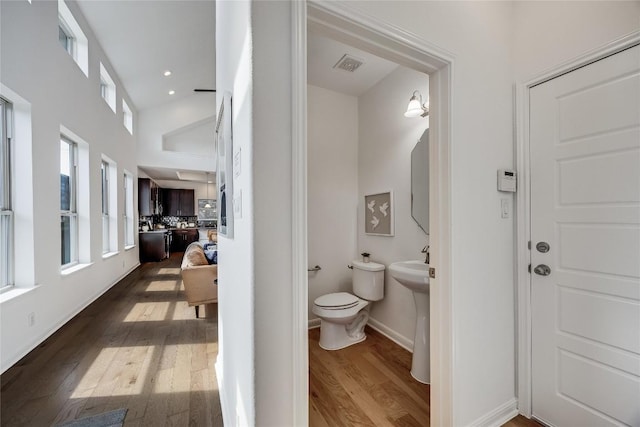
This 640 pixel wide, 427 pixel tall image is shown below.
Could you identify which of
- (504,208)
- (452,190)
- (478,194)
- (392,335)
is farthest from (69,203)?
(504,208)

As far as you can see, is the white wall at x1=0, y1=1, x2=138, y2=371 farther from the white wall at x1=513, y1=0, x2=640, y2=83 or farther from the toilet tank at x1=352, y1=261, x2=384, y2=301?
the white wall at x1=513, y1=0, x2=640, y2=83

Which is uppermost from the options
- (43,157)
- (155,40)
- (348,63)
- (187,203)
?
(155,40)

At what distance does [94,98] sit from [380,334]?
516 cm

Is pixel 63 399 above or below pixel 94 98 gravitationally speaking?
below

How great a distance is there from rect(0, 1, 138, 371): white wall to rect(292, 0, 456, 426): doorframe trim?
2727 millimetres

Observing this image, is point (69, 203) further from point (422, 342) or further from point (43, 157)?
point (422, 342)

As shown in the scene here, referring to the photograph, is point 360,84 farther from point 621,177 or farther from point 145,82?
point 145,82

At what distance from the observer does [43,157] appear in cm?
275

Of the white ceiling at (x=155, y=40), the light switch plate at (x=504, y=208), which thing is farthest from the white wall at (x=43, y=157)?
the light switch plate at (x=504, y=208)

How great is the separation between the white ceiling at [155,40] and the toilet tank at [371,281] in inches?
168

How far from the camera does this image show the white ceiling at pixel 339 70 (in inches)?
90.1

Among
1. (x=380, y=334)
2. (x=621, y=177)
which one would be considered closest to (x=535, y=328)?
(x=621, y=177)

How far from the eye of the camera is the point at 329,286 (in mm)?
3000

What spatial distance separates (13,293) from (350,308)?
9.48ft
